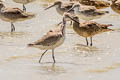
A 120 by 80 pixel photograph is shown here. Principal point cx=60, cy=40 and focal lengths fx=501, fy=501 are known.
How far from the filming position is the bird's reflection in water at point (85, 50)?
12.2 meters

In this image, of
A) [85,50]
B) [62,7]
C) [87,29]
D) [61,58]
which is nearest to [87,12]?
[62,7]

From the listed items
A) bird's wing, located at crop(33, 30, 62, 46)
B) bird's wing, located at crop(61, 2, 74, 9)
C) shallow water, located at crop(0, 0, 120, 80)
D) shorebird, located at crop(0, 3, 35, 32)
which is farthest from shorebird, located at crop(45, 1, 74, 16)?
bird's wing, located at crop(33, 30, 62, 46)

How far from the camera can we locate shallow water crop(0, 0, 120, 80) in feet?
32.6

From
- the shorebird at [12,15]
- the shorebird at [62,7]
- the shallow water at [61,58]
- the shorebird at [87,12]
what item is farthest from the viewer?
the shorebird at [62,7]

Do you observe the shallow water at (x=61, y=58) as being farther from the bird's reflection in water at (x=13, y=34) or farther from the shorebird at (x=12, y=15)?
the shorebird at (x=12, y=15)

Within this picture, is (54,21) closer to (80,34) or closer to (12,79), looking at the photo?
(80,34)

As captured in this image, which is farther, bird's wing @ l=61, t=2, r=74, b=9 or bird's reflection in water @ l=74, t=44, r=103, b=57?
bird's wing @ l=61, t=2, r=74, b=9

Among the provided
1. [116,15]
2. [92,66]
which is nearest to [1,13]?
[116,15]

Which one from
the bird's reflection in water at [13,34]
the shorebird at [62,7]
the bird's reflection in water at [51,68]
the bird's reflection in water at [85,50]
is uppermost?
the bird's reflection in water at [51,68]

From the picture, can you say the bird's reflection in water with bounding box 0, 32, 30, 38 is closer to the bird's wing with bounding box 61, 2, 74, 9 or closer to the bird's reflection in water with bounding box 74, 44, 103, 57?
the bird's reflection in water with bounding box 74, 44, 103, 57

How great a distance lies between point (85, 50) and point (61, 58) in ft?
4.03

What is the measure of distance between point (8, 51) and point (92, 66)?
252 centimetres

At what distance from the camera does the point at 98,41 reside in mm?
13992

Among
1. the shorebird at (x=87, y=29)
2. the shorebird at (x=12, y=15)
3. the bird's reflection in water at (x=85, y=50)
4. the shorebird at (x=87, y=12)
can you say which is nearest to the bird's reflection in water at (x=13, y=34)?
the shorebird at (x=12, y=15)
